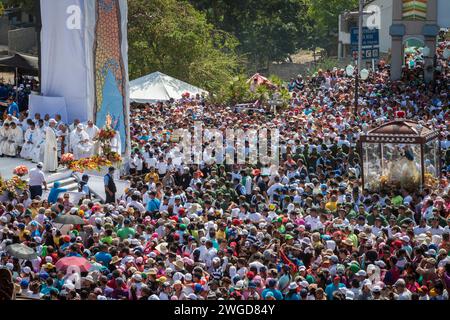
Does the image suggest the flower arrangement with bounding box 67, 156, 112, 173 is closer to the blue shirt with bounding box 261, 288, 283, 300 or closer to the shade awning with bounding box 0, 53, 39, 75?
the shade awning with bounding box 0, 53, 39, 75

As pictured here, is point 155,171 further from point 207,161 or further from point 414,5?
point 414,5

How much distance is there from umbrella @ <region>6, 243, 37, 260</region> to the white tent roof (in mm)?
19263

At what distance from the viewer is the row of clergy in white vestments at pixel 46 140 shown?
2352 cm

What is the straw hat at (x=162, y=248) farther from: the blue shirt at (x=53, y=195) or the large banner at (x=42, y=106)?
the large banner at (x=42, y=106)

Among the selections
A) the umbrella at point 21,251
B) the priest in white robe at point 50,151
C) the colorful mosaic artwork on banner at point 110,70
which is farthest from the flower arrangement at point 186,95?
the umbrella at point 21,251

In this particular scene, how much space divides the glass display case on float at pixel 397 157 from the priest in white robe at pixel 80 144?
6256 millimetres

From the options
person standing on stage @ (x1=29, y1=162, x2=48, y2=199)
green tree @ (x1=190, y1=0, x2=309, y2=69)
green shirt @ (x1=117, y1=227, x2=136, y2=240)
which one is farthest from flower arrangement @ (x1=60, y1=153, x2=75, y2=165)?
green tree @ (x1=190, y1=0, x2=309, y2=69)

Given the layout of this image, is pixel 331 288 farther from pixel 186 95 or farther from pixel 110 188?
pixel 186 95

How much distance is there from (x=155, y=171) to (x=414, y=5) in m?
16.8

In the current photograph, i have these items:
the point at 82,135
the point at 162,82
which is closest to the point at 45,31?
the point at 82,135

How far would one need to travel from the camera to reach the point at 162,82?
3556 centimetres

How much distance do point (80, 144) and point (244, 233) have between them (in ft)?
26.3

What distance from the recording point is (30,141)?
24062mm
